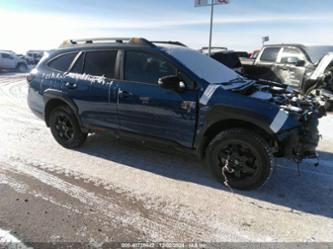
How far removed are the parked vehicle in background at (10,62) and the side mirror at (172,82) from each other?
77.7 feet

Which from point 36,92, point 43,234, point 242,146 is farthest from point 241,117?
point 36,92

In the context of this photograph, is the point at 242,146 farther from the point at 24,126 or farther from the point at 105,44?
the point at 24,126

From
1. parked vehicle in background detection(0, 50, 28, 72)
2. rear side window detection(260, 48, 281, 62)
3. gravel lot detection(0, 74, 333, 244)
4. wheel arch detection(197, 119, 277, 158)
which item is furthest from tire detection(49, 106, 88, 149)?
parked vehicle in background detection(0, 50, 28, 72)

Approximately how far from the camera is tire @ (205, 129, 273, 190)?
3508mm

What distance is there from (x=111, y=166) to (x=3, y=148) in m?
2.07

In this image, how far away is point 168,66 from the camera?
4.05m

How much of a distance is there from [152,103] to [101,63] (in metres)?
1.18

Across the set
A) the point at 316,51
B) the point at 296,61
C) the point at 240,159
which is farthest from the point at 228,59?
the point at 240,159

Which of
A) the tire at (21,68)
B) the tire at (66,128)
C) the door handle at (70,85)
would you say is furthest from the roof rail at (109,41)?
the tire at (21,68)

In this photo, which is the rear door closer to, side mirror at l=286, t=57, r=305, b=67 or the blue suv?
the blue suv

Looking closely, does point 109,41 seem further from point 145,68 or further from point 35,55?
point 35,55

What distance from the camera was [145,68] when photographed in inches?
166

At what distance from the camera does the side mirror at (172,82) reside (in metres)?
3.79

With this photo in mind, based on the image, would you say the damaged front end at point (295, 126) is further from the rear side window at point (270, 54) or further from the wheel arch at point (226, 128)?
the rear side window at point (270, 54)
